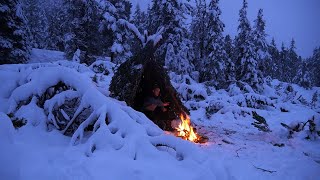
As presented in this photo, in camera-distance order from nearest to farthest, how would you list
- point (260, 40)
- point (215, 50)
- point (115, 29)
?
point (115, 29), point (215, 50), point (260, 40)

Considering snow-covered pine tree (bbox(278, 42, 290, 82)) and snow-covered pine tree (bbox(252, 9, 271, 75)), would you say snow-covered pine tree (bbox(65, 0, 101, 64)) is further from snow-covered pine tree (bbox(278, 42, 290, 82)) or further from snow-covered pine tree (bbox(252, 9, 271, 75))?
snow-covered pine tree (bbox(278, 42, 290, 82))

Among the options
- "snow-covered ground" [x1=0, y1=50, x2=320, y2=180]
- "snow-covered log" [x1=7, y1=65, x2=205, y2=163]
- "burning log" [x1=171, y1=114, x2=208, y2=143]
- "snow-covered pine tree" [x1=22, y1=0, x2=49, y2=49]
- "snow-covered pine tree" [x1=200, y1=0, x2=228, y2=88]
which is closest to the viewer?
"snow-covered ground" [x1=0, y1=50, x2=320, y2=180]

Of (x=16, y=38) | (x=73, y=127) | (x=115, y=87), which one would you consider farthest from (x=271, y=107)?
(x=16, y=38)

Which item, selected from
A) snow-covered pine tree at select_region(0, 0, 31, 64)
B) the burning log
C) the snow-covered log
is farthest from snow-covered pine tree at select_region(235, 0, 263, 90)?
the snow-covered log

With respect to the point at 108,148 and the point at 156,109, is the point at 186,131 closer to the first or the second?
the point at 156,109

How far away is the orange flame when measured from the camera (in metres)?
7.42

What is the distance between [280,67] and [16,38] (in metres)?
58.4

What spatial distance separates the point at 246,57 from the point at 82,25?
618 inches

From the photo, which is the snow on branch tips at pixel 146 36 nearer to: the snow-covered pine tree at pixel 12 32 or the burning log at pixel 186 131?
the burning log at pixel 186 131

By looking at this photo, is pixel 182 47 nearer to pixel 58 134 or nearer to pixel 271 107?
pixel 271 107

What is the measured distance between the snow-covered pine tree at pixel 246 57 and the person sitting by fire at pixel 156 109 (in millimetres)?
18149

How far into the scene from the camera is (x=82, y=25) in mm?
23047

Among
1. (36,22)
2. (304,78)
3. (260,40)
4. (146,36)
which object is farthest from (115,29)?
(304,78)

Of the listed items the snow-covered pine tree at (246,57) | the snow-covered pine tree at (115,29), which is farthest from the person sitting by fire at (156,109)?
the snow-covered pine tree at (246,57)
